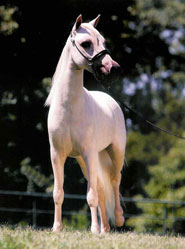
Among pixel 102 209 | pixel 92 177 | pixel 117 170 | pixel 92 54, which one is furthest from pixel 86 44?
pixel 102 209

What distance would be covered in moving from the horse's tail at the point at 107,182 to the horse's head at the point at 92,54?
167cm

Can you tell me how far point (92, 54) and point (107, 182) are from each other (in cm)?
206

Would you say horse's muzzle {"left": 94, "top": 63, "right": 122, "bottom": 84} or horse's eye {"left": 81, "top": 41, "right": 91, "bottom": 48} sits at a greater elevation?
horse's eye {"left": 81, "top": 41, "right": 91, "bottom": 48}

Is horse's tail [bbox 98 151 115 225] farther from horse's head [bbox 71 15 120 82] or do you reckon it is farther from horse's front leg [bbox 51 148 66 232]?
horse's head [bbox 71 15 120 82]

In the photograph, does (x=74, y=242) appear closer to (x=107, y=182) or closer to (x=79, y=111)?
(x=79, y=111)

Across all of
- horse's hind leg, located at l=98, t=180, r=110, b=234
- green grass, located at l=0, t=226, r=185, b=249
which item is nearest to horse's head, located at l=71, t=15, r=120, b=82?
green grass, located at l=0, t=226, r=185, b=249

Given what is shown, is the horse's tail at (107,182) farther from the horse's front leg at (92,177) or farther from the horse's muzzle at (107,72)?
the horse's muzzle at (107,72)

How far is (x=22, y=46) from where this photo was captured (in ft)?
40.3

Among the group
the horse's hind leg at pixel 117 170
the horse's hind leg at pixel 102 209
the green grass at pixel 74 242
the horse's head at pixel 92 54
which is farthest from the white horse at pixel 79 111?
the horse's hind leg at pixel 102 209

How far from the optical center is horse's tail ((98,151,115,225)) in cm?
679

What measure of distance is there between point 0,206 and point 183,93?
1072 centimetres

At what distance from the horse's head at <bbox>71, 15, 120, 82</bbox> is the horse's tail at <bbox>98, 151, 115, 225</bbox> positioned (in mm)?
1670

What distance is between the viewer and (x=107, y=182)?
6809mm

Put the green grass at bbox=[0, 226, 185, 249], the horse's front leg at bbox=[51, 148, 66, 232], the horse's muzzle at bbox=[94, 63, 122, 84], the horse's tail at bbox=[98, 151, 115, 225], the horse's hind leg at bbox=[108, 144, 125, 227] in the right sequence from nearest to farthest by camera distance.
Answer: the green grass at bbox=[0, 226, 185, 249], the horse's muzzle at bbox=[94, 63, 122, 84], the horse's front leg at bbox=[51, 148, 66, 232], the horse's hind leg at bbox=[108, 144, 125, 227], the horse's tail at bbox=[98, 151, 115, 225]
